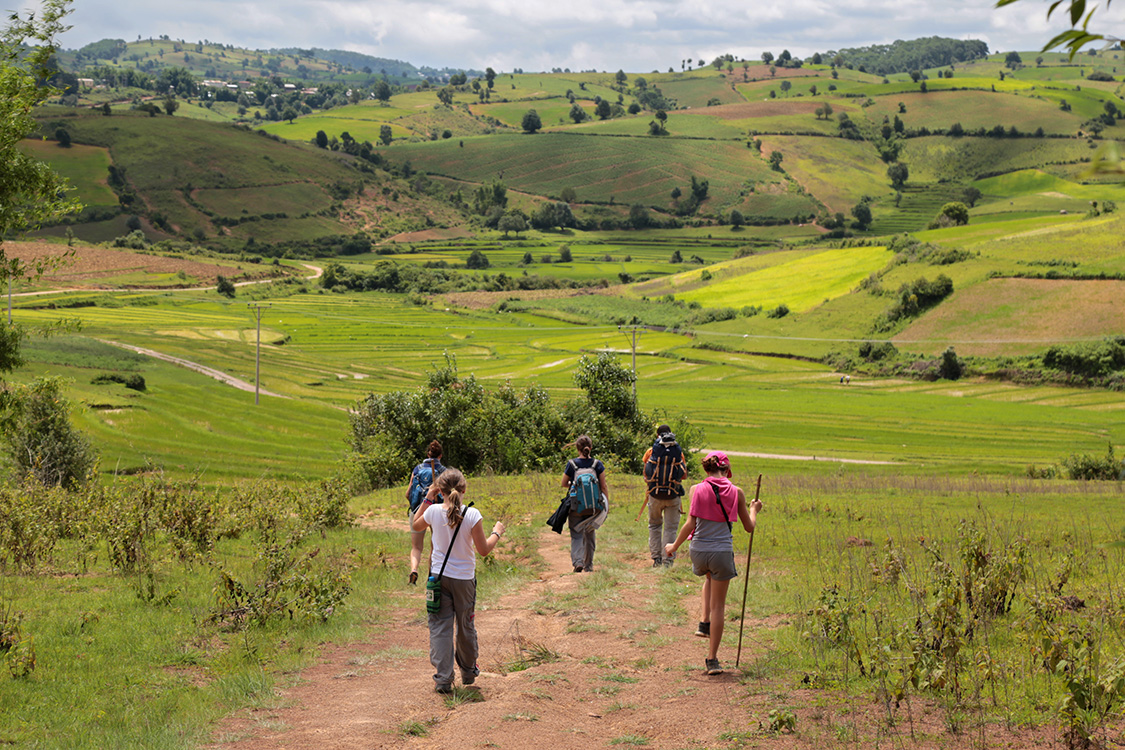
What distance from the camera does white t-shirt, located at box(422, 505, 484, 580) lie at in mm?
10758

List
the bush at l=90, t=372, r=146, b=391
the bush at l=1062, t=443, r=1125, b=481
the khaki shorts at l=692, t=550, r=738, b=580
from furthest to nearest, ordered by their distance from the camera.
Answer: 1. the bush at l=90, t=372, r=146, b=391
2. the bush at l=1062, t=443, r=1125, b=481
3. the khaki shorts at l=692, t=550, r=738, b=580

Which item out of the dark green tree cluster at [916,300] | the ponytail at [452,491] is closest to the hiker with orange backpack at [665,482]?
the ponytail at [452,491]

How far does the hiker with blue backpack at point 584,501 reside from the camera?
16.7 meters

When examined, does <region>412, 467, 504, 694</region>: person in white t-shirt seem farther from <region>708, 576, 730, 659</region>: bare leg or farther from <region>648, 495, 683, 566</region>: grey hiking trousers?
<region>648, 495, 683, 566</region>: grey hiking trousers

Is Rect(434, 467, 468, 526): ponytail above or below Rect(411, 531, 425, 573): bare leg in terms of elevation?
above

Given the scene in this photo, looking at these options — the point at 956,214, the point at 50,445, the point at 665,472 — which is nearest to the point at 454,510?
the point at 665,472

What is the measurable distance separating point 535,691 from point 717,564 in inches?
109

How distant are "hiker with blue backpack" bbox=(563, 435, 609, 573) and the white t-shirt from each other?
19.5 ft

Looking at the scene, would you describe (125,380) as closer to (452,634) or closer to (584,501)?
(584,501)

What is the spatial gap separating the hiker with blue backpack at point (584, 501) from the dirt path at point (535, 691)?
196 cm

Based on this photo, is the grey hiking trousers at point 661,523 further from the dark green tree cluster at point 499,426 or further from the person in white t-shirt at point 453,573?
the dark green tree cluster at point 499,426

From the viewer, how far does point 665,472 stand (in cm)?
1683

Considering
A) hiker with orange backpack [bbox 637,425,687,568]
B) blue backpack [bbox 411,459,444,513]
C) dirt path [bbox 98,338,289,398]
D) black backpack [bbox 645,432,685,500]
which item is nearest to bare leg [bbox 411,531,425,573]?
blue backpack [bbox 411,459,444,513]

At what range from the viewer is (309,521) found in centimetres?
2142
